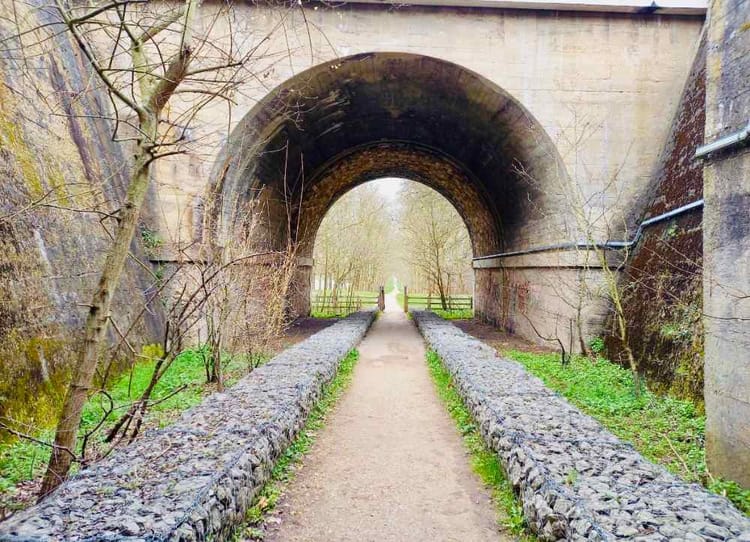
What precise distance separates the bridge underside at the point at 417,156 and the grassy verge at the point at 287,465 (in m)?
2.49

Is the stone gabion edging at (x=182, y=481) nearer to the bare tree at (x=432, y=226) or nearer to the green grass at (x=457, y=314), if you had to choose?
the green grass at (x=457, y=314)

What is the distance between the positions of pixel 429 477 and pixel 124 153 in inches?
368

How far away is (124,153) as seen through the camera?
991cm

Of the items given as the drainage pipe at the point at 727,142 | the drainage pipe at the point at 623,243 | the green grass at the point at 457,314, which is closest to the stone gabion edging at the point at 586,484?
the drainage pipe at the point at 727,142

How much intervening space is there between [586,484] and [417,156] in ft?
49.1

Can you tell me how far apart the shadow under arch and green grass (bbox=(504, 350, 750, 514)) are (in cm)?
356

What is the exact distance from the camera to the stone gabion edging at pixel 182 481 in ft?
7.68

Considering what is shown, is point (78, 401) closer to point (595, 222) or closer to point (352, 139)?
point (595, 222)

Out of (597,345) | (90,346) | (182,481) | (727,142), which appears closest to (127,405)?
(90,346)

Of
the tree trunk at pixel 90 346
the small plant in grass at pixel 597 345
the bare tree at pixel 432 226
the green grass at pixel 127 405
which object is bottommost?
the green grass at pixel 127 405

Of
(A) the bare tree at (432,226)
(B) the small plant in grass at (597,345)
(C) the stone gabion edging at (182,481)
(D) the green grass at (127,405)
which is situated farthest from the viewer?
(A) the bare tree at (432,226)

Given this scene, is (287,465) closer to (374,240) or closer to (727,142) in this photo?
(727,142)

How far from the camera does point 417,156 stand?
55.1ft

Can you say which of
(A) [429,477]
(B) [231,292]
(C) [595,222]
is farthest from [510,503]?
(C) [595,222]
